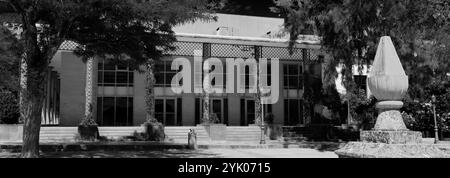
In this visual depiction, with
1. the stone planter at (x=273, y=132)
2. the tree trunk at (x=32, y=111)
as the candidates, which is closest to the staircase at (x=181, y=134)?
the stone planter at (x=273, y=132)

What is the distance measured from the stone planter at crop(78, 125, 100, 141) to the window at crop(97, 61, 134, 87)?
688cm

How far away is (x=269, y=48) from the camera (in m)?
32.5

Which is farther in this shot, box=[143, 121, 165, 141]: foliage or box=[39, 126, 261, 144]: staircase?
box=[143, 121, 165, 141]: foliage

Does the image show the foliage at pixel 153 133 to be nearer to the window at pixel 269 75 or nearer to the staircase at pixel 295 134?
the staircase at pixel 295 134

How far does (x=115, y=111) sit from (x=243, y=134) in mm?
9597

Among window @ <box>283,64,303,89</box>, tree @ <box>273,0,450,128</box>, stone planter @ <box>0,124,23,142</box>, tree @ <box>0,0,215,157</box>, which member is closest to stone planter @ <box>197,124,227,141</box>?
tree @ <box>273,0,450,128</box>

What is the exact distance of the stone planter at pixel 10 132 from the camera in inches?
1005

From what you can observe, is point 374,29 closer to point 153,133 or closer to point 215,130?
point 215,130

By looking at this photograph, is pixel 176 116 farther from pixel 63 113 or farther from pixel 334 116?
pixel 334 116

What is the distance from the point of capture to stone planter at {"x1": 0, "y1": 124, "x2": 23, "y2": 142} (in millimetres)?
25516

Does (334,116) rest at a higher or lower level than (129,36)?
lower

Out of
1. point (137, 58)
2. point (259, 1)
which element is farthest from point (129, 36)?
point (259, 1)

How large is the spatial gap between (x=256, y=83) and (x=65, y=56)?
12827 millimetres

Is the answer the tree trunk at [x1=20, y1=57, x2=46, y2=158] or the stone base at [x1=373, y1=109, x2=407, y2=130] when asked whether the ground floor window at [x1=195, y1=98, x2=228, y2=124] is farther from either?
the stone base at [x1=373, y1=109, x2=407, y2=130]
